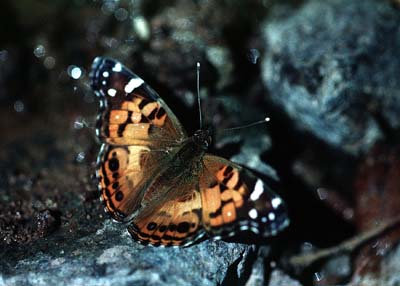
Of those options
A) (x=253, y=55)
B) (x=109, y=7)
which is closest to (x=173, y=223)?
(x=253, y=55)

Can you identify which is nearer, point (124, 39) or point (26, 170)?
point (26, 170)

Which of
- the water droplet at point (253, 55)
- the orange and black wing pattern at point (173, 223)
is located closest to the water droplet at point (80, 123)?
the orange and black wing pattern at point (173, 223)

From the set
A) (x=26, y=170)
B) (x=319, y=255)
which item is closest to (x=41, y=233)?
(x=26, y=170)

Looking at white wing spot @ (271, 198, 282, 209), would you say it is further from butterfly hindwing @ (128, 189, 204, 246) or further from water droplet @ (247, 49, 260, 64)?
water droplet @ (247, 49, 260, 64)

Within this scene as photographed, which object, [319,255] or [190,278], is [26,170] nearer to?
[190,278]

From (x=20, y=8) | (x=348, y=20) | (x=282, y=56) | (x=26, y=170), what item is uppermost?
(x=20, y=8)

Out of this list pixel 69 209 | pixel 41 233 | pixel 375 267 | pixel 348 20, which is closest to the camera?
pixel 41 233

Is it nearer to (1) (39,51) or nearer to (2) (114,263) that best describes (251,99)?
(1) (39,51)
